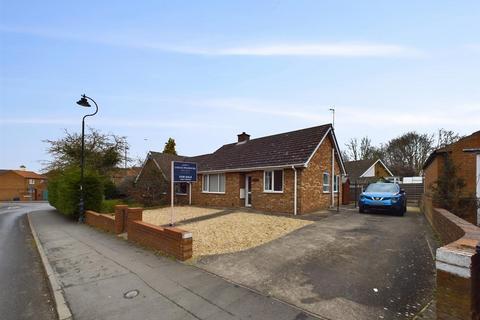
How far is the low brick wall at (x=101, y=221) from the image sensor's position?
11881mm

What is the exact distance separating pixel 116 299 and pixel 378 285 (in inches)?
187

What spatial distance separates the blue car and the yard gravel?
4.44 meters

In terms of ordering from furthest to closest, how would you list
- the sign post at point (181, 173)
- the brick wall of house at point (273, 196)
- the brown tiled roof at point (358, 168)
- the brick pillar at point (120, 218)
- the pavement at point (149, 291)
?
the brown tiled roof at point (358, 168) < the brick wall of house at point (273, 196) < the brick pillar at point (120, 218) < the sign post at point (181, 173) < the pavement at point (149, 291)

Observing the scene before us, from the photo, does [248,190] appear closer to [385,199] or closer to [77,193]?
[385,199]

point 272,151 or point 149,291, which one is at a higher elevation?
point 272,151

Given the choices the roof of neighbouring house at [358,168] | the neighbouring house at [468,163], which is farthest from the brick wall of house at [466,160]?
the roof of neighbouring house at [358,168]

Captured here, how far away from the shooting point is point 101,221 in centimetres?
1290

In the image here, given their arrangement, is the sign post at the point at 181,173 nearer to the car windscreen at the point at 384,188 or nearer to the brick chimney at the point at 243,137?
the car windscreen at the point at 384,188

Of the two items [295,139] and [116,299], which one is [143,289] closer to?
[116,299]

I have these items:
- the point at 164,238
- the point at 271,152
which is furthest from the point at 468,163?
the point at 164,238

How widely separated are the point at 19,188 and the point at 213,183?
62.0 m

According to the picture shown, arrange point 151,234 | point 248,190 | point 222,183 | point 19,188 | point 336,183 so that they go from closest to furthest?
point 151,234 < point 248,190 < point 336,183 < point 222,183 < point 19,188

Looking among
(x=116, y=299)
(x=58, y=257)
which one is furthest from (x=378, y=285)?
(x=58, y=257)

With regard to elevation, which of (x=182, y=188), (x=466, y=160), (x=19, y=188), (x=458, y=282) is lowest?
(x=19, y=188)
